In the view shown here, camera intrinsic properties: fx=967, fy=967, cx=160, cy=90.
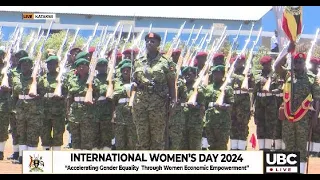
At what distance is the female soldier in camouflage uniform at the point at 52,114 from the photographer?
12555 mm

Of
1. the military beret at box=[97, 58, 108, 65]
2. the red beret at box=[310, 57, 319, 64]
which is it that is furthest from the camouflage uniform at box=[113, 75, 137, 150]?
the red beret at box=[310, 57, 319, 64]

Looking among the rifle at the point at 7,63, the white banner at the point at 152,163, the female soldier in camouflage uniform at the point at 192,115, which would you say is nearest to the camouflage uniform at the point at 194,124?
the female soldier in camouflage uniform at the point at 192,115

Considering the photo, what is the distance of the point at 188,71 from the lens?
11.9 meters

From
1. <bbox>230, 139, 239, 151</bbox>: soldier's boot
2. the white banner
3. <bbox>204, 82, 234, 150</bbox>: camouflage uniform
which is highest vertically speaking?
<bbox>204, 82, 234, 150</bbox>: camouflage uniform

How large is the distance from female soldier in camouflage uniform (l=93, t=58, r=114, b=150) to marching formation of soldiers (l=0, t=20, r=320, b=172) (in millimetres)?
13

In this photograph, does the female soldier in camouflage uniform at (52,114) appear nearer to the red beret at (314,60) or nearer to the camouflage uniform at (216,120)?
the camouflage uniform at (216,120)

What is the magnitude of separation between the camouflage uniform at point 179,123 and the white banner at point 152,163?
51 centimetres

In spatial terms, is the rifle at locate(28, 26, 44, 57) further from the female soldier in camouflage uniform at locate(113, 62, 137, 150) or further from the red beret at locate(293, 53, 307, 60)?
the red beret at locate(293, 53, 307, 60)

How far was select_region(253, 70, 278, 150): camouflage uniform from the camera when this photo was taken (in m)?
12.5

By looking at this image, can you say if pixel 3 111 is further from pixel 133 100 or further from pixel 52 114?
pixel 133 100

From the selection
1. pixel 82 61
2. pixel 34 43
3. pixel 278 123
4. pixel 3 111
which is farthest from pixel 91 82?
pixel 278 123

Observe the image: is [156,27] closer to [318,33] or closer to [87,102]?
[87,102]

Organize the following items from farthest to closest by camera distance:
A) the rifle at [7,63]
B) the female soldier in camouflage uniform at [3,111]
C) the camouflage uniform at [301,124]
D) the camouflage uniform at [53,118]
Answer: the female soldier in camouflage uniform at [3,111] < the rifle at [7,63] < the camouflage uniform at [53,118] < the camouflage uniform at [301,124]
